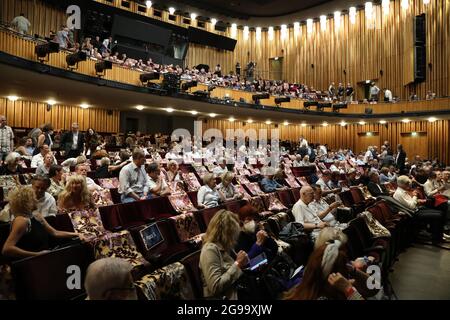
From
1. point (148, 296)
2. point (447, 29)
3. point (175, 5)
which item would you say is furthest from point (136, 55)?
point (148, 296)

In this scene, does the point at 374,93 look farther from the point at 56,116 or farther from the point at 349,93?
the point at 56,116

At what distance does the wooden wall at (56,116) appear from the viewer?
12141 mm

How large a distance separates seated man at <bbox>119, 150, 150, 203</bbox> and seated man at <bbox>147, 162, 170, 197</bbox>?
130 millimetres

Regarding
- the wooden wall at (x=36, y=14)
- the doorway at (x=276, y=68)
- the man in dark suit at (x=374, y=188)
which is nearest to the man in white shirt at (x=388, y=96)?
the doorway at (x=276, y=68)

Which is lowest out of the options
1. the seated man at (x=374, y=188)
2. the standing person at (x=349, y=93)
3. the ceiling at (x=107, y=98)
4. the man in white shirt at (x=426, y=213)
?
the man in white shirt at (x=426, y=213)

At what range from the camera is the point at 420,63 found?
Result: 17.0 metres

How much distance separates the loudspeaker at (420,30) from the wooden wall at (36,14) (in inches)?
625

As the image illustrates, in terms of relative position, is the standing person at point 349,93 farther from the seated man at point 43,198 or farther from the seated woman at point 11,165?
the seated man at point 43,198

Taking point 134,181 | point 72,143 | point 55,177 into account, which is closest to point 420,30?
point 72,143

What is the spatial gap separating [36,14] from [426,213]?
14.2 metres

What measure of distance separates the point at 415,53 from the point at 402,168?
855 cm

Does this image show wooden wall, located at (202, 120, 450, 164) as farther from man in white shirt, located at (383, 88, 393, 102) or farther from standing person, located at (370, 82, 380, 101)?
standing person, located at (370, 82, 380, 101)

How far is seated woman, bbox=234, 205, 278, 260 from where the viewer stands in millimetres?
2727
